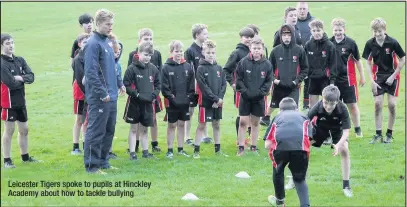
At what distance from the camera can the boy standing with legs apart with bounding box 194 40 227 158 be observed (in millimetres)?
13906

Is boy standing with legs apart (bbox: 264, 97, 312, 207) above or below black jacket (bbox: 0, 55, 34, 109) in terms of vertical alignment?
below

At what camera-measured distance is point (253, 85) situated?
551 inches

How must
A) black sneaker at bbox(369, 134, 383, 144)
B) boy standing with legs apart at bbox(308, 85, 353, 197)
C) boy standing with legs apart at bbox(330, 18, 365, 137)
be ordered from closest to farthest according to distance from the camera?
1. boy standing with legs apart at bbox(308, 85, 353, 197)
2. black sneaker at bbox(369, 134, 383, 144)
3. boy standing with legs apart at bbox(330, 18, 365, 137)

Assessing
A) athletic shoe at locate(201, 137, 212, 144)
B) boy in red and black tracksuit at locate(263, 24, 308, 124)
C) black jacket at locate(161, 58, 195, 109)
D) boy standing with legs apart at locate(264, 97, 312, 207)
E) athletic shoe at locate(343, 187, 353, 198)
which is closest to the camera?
boy standing with legs apart at locate(264, 97, 312, 207)

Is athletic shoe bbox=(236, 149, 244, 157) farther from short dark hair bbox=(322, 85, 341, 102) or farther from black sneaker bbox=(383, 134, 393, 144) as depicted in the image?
short dark hair bbox=(322, 85, 341, 102)

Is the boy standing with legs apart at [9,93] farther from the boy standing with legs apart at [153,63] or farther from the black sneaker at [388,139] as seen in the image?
the black sneaker at [388,139]

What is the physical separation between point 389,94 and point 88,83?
6324 mm

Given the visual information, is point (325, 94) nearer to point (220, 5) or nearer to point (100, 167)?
point (100, 167)

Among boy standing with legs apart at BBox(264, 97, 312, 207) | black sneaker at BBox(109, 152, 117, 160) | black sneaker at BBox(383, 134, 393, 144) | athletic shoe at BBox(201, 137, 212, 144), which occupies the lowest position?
athletic shoe at BBox(201, 137, 212, 144)

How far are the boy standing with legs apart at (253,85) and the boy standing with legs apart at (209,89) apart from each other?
1.37 ft

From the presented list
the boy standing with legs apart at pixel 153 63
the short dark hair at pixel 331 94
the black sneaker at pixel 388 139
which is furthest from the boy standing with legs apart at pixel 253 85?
the short dark hair at pixel 331 94

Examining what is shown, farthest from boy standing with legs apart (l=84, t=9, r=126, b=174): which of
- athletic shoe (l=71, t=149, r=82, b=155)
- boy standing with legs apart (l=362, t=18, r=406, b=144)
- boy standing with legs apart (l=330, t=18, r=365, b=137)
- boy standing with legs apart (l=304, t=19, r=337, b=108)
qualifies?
boy standing with legs apart (l=362, t=18, r=406, b=144)

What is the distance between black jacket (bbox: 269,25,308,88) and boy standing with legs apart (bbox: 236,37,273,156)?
1.84ft
